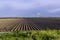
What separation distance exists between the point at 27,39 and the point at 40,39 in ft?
4.59

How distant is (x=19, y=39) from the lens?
64.3ft

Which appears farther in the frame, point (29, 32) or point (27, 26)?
point (27, 26)

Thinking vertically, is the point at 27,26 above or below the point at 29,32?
below

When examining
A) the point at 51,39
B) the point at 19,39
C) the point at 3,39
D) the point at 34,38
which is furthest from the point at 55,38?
the point at 3,39

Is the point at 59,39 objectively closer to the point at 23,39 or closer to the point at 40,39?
the point at 40,39

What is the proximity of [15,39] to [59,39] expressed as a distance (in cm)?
362

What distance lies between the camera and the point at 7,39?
19516 millimetres

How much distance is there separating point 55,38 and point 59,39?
0.61 m

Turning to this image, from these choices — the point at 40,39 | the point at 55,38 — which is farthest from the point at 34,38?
the point at 55,38

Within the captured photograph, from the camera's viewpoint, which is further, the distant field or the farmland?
the distant field

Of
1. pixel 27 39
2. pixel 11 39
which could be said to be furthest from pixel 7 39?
pixel 27 39

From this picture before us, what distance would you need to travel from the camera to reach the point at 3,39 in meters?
19.7

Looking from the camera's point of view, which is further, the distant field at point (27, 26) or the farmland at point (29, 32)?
the distant field at point (27, 26)

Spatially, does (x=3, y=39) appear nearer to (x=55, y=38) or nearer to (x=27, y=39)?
(x=27, y=39)
